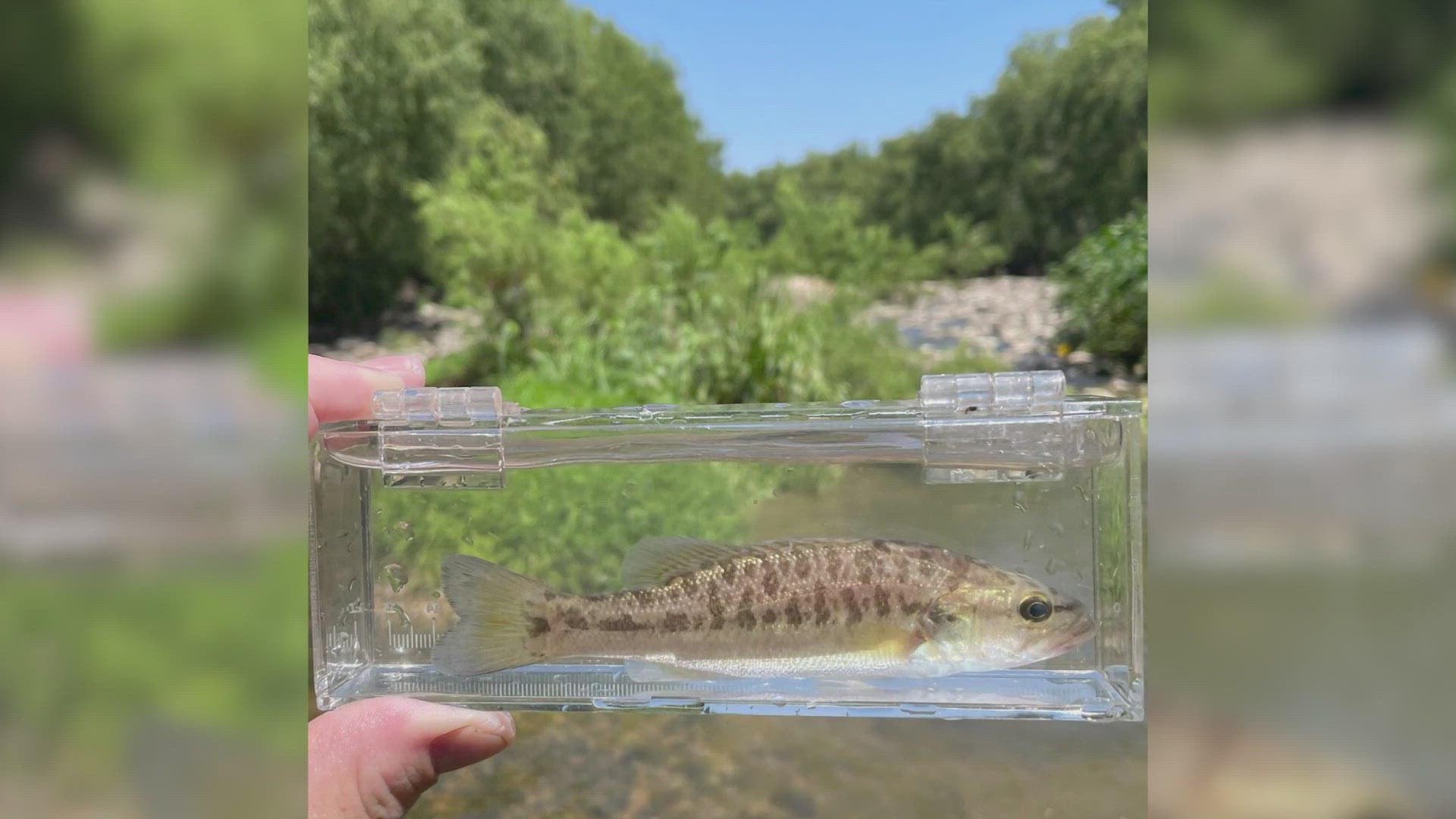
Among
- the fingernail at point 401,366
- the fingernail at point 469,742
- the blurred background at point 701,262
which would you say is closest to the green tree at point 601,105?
the blurred background at point 701,262

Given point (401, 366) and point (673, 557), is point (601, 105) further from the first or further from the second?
point (673, 557)

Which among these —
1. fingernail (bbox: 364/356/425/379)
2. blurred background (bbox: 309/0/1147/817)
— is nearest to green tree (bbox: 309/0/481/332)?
blurred background (bbox: 309/0/1147/817)

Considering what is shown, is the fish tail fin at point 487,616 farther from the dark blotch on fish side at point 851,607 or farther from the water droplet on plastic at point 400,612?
the dark blotch on fish side at point 851,607

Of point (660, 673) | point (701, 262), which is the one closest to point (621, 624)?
point (660, 673)

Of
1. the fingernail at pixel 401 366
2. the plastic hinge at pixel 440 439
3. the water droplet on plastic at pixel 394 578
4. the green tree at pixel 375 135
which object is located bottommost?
the water droplet on plastic at pixel 394 578

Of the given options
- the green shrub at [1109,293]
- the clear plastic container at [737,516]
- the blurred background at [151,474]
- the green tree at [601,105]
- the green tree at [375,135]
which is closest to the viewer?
the blurred background at [151,474]

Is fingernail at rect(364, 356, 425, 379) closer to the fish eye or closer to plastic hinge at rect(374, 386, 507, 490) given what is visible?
plastic hinge at rect(374, 386, 507, 490)

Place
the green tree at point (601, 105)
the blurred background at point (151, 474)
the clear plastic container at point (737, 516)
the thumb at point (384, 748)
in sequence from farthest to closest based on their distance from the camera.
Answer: the green tree at point (601, 105)
the thumb at point (384, 748)
the clear plastic container at point (737, 516)
the blurred background at point (151, 474)

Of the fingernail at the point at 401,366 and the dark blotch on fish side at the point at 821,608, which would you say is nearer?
the dark blotch on fish side at the point at 821,608
